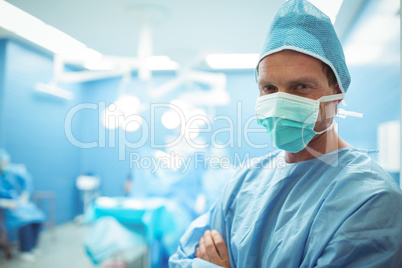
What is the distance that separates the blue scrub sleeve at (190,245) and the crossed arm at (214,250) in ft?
0.12

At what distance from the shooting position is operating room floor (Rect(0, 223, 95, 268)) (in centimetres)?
336

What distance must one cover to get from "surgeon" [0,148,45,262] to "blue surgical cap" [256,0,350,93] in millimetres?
3788

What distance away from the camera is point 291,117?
87cm

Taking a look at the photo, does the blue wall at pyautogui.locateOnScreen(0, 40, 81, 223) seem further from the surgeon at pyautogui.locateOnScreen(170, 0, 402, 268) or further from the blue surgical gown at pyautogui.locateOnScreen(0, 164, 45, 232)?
the surgeon at pyautogui.locateOnScreen(170, 0, 402, 268)

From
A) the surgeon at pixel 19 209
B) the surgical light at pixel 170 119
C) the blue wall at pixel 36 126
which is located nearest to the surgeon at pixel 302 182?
the surgical light at pixel 170 119

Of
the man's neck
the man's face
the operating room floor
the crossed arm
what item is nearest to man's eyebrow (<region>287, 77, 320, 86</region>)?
the man's face

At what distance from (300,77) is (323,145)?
224 mm

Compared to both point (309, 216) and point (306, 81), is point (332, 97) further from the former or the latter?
point (309, 216)

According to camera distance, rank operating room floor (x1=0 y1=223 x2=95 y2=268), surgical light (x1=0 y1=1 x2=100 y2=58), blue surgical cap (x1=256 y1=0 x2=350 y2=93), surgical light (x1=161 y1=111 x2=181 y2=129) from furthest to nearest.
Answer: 1. operating room floor (x1=0 y1=223 x2=95 y2=268)
2. surgical light (x1=161 y1=111 x2=181 y2=129)
3. surgical light (x1=0 y1=1 x2=100 y2=58)
4. blue surgical cap (x1=256 y1=0 x2=350 y2=93)

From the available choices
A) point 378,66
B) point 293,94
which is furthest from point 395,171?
point 293,94

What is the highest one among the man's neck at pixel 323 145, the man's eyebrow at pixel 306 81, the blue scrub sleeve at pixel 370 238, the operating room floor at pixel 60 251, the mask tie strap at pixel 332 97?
the man's eyebrow at pixel 306 81

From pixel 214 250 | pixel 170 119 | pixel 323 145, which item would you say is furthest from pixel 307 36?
pixel 170 119

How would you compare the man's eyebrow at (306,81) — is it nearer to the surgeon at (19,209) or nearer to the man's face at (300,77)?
the man's face at (300,77)

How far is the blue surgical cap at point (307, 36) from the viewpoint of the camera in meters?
0.85
